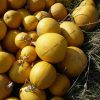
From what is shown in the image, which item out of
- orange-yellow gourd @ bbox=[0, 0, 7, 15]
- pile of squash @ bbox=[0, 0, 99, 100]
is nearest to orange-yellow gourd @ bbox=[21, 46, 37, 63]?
pile of squash @ bbox=[0, 0, 99, 100]

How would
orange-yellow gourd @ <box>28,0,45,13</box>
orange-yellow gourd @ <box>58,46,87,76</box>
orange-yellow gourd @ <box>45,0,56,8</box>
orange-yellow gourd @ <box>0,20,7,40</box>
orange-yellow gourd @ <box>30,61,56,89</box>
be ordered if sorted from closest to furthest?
orange-yellow gourd @ <box>30,61,56,89</box> → orange-yellow gourd @ <box>58,46,87,76</box> → orange-yellow gourd @ <box>0,20,7,40</box> → orange-yellow gourd @ <box>28,0,45,13</box> → orange-yellow gourd @ <box>45,0,56,8</box>

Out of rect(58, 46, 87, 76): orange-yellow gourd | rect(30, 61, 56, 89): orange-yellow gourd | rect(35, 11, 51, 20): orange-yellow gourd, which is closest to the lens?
rect(30, 61, 56, 89): orange-yellow gourd

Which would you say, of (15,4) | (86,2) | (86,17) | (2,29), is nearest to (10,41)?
(2,29)

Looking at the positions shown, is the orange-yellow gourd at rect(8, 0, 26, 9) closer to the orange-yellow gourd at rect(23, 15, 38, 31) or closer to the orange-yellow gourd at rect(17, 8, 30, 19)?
the orange-yellow gourd at rect(17, 8, 30, 19)

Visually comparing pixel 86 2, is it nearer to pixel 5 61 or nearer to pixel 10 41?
pixel 10 41

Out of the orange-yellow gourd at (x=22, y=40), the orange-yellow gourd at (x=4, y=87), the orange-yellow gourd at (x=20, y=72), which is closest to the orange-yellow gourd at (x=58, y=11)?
the orange-yellow gourd at (x=22, y=40)

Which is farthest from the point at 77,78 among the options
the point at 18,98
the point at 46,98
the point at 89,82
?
the point at 18,98

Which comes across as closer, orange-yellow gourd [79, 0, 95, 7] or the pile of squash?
the pile of squash

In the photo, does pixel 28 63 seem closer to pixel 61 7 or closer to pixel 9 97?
pixel 9 97
